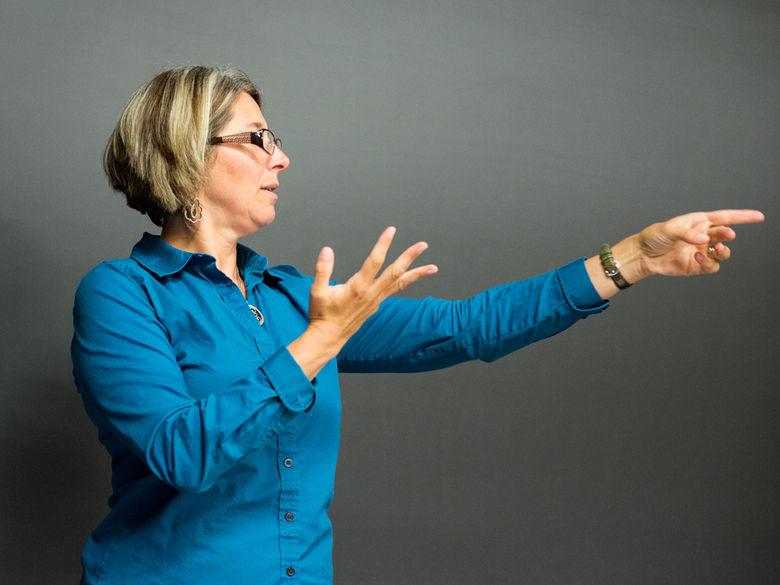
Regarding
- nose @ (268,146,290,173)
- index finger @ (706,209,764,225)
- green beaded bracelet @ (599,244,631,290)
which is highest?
nose @ (268,146,290,173)

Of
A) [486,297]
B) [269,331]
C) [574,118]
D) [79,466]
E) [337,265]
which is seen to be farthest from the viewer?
[574,118]

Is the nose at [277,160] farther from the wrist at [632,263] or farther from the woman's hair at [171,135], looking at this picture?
the wrist at [632,263]

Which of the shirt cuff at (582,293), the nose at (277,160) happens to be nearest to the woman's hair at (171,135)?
the nose at (277,160)

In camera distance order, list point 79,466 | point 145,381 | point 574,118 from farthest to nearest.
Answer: point 574,118, point 79,466, point 145,381

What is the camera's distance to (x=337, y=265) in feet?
8.70

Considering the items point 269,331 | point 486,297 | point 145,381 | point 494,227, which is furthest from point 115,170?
point 494,227

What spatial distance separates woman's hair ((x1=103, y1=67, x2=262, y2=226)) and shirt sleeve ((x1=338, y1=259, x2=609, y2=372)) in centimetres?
46

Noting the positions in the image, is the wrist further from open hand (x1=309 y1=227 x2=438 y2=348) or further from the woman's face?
the woman's face

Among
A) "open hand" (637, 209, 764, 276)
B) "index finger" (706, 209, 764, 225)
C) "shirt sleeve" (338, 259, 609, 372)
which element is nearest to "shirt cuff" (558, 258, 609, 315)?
"shirt sleeve" (338, 259, 609, 372)

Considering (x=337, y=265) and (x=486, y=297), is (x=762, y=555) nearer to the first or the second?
(x=337, y=265)

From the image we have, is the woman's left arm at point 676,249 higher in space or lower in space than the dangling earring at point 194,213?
lower

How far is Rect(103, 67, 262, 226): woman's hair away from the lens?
140cm

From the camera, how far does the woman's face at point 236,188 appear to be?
1437 millimetres

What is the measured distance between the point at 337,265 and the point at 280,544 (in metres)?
1.48
